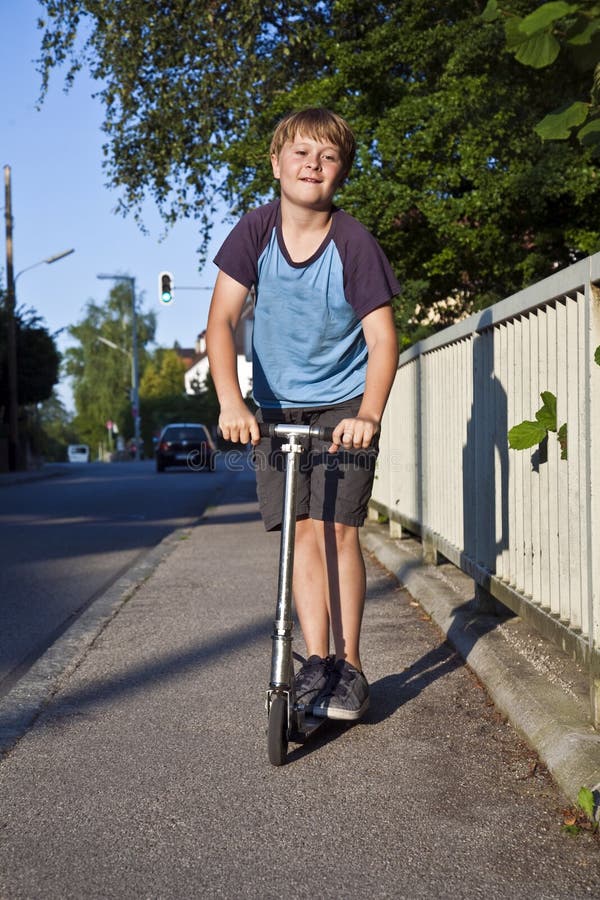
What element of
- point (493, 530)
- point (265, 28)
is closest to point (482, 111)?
point (265, 28)

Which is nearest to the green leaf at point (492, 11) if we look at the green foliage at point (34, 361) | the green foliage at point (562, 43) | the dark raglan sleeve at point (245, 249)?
the green foliage at point (562, 43)

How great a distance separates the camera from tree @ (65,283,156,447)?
89500 millimetres

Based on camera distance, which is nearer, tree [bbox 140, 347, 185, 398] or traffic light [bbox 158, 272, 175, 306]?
traffic light [bbox 158, 272, 175, 306]

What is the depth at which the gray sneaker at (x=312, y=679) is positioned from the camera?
377cm

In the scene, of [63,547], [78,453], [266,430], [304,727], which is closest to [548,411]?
[266,430]

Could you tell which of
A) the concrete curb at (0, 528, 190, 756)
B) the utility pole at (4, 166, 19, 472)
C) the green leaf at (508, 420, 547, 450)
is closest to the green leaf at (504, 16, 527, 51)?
the green leaf at (508, 420, 547, 450)

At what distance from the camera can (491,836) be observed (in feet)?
9.48

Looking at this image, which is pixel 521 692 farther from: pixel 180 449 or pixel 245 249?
pixel 180 449

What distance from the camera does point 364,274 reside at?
12.2ft

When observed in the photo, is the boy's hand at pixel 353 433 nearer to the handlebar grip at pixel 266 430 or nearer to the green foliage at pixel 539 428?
Result: the handlebar grip at pixel 266 430

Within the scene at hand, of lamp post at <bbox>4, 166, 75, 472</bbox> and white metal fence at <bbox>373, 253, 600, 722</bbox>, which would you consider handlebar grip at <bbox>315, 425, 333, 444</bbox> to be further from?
lamp post at <bbox>4, 166, 75, 472</bbox>

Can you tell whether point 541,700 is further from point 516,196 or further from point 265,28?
point 265,28

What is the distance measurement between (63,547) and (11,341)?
89.3 ft

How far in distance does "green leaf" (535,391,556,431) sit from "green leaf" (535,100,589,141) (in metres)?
0.80
